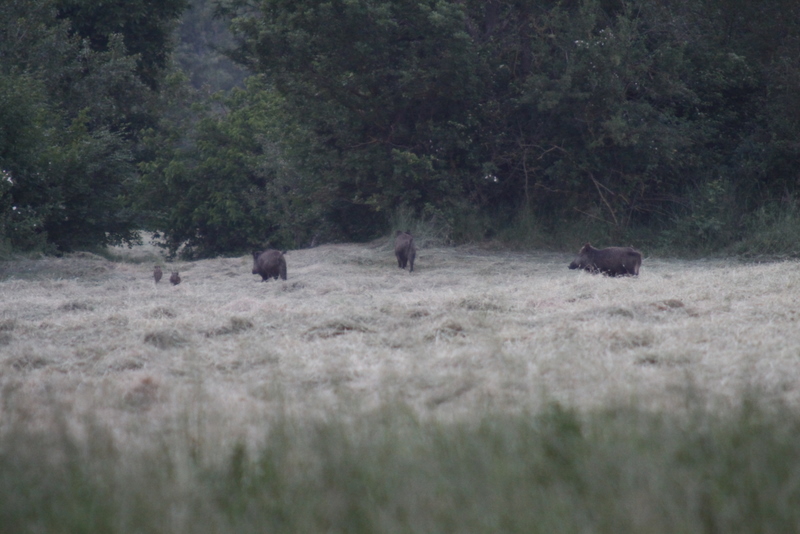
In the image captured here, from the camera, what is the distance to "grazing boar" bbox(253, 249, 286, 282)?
11.7 meters

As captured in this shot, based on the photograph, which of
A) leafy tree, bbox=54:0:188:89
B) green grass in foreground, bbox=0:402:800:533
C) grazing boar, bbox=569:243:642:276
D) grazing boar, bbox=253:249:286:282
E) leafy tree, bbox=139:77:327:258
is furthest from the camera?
leafy tree, bbox=54:0:188:89

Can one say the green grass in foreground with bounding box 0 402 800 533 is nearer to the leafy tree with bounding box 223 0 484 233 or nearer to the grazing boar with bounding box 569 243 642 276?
the grazing boar with bounding box 569 243 642 276

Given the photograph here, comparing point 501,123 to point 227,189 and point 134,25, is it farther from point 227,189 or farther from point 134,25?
point 134,25

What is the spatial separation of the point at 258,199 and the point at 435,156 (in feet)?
23.8

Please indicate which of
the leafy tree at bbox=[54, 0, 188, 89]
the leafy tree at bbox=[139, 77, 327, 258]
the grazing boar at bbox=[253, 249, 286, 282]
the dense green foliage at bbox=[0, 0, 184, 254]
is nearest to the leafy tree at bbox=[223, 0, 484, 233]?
the leafy tree at bbox=[139, 77, 327, 258]

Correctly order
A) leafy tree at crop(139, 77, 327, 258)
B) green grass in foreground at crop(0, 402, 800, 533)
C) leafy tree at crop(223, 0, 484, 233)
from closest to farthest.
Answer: green grass in foreground at crop(0, 402, 800, 533), leafy tree at crop(223, 0, 484, 233), leafy tree at crop(139, 77, 327, 258)

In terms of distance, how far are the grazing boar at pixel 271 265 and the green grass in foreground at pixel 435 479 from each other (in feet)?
29.2

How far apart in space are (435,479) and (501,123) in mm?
15341

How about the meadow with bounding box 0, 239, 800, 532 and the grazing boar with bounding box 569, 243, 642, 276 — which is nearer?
the meadow with bounding box 0, 239, 800, 532

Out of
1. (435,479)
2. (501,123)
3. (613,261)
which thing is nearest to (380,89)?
(501,123)

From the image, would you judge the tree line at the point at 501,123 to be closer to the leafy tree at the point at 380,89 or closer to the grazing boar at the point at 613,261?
the leafy tree at the point at 380,89

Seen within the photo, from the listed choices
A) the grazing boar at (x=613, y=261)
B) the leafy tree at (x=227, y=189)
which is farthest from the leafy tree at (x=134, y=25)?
the grazing boar at (x=613, y=261)

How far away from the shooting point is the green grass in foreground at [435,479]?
6.81 feet

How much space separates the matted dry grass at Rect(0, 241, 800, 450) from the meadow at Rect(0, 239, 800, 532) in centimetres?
3
